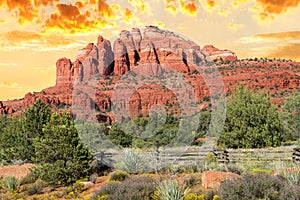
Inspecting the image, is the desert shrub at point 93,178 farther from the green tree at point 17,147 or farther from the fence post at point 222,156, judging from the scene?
the green tree at point 17,147

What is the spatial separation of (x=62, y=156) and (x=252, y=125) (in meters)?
14.7

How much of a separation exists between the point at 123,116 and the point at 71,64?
119679mm

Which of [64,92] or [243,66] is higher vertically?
[243,66]

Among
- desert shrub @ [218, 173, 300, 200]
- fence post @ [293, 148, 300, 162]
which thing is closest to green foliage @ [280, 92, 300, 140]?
fence post @ [293, 148, 300, 162]

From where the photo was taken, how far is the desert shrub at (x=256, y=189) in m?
8.55

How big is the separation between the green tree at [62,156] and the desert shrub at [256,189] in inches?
396

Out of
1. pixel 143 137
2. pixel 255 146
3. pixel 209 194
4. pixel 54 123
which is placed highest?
pixel 54 123

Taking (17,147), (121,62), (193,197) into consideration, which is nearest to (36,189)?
(193,197)

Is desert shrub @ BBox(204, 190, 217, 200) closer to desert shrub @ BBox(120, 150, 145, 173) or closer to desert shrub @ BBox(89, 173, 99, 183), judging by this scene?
desert shrub @ BBox(120, 150, 145, 173)

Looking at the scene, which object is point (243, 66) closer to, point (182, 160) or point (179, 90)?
point (179, 90)

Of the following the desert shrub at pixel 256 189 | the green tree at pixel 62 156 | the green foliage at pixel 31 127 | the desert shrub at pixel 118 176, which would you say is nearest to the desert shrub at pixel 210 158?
the desert shrub at pixel 118 176

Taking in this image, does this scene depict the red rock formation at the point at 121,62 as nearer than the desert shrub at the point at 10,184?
No

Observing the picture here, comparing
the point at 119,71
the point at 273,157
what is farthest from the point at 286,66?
the point at 273,157

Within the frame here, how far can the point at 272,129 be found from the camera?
983 inches
